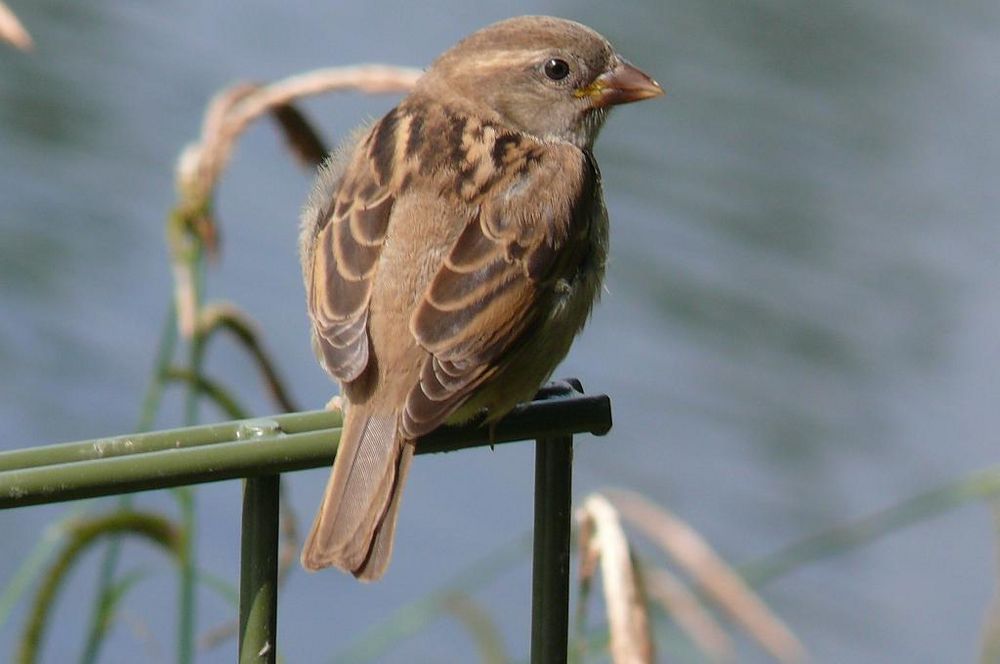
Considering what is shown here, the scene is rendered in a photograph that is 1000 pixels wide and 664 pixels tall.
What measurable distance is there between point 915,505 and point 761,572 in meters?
0.38

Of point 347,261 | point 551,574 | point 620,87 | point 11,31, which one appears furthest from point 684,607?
point 11,31

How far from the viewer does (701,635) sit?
3877 millimetres

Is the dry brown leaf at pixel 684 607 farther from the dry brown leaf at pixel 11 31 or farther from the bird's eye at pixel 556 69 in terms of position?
the dry brown leaf at pixel 11 31

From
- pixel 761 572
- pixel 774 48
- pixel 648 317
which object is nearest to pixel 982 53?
pixel 774 48

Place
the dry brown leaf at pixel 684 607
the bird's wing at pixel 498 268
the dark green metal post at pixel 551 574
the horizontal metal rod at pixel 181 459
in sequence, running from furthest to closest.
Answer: the dry brown leaf at pixel 684 607 → the bird's wing at pixel 498 268 → the dark green metal post at pixel 551 574 → the horizontal metal rod at pixel 181 459

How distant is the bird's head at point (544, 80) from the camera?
4.58 meters

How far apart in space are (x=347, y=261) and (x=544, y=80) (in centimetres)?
107

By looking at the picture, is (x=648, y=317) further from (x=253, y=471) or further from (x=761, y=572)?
(x=253, y=471)

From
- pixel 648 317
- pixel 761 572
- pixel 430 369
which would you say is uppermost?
pixel 430 369

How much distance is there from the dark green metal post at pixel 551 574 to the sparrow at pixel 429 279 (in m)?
0.47

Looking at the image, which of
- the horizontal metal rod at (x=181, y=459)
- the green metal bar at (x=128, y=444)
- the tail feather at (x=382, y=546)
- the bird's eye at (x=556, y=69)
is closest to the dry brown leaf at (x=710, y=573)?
the tail feather at (x=382, y=546)

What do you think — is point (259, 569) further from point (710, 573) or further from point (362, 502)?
point (710, 573)

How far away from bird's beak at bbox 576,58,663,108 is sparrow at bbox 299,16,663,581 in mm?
175

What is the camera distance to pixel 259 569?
90.7 inches
